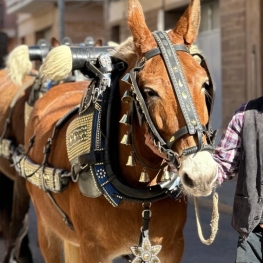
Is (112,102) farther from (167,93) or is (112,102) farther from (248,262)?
(248,262)

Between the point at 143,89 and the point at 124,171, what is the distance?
0.64m

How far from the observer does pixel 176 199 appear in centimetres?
397

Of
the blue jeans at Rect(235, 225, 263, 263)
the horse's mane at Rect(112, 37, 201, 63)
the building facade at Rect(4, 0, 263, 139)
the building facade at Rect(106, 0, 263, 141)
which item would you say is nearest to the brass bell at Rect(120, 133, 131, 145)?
the horse's mane at Rect(112, 37, 201, 63)

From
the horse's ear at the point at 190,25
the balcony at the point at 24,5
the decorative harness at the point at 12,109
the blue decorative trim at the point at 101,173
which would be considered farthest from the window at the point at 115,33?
the horse's ear at the point at 190,25

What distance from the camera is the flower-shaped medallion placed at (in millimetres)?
3939

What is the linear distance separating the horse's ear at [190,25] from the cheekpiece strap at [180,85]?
0.54 ft

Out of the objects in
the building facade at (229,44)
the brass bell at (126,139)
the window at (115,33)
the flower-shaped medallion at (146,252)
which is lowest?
the flower-shaped medallion at (146,252)

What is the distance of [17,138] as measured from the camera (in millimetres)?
6883

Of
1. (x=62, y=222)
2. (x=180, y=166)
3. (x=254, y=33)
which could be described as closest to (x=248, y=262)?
(x=180, y=166)

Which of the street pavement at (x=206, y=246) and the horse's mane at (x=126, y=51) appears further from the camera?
the street pavement at (x=206, y=246)

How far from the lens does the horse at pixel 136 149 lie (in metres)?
3.39

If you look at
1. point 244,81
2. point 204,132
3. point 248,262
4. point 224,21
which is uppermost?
point 224,21

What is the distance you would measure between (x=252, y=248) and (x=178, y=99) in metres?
0.96

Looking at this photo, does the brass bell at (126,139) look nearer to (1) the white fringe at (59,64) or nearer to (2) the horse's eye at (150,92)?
(2) the horse's eye at (150,92)
